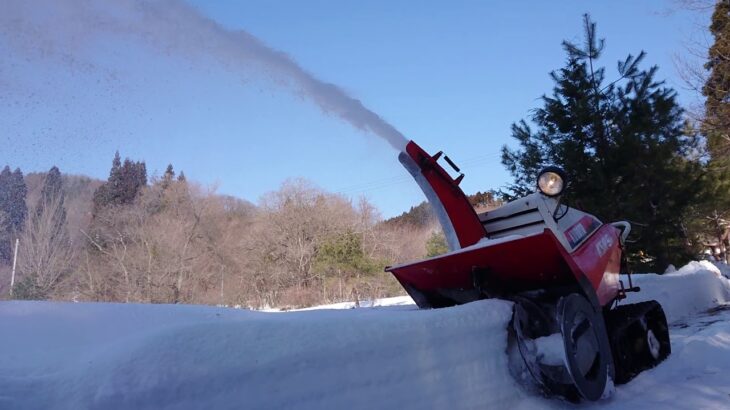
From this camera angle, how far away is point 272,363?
2.26m

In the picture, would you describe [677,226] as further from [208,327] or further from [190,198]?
[190,198]

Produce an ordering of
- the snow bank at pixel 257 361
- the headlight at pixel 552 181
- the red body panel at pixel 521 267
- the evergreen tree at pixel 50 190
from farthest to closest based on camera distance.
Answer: the evergreen tree at pixel 50 190 → the headlight at pixel 552 181 → the red body panel at pixel 521 267 → the snow bank at pixel 257 361

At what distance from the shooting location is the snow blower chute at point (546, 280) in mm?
3543

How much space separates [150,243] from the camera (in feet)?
100

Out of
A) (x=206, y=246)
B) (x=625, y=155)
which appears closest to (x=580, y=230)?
(x=625, y=155)

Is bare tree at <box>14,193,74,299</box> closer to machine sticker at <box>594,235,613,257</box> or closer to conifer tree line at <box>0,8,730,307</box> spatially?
conifer tree line at <box>0,8,730,307</box>

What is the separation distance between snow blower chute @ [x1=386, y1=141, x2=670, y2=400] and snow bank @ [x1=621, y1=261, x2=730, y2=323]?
11.9ft

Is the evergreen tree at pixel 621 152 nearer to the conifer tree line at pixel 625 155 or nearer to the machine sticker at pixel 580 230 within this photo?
the conifer tree line at pixel 625 155

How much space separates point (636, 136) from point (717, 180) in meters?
Result: 5.43

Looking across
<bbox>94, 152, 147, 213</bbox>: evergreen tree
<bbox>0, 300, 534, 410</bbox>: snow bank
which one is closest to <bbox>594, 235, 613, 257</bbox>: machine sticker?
<bbox>0, 300, 534, 410</bbox>: snow bank

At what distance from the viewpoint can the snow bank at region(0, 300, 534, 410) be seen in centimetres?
194

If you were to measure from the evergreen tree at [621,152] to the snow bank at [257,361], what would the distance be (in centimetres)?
1153

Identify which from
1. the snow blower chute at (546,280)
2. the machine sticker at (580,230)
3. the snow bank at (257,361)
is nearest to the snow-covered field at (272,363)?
the snow bank at (257,361)

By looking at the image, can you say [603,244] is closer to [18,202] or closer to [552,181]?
[552,181]
